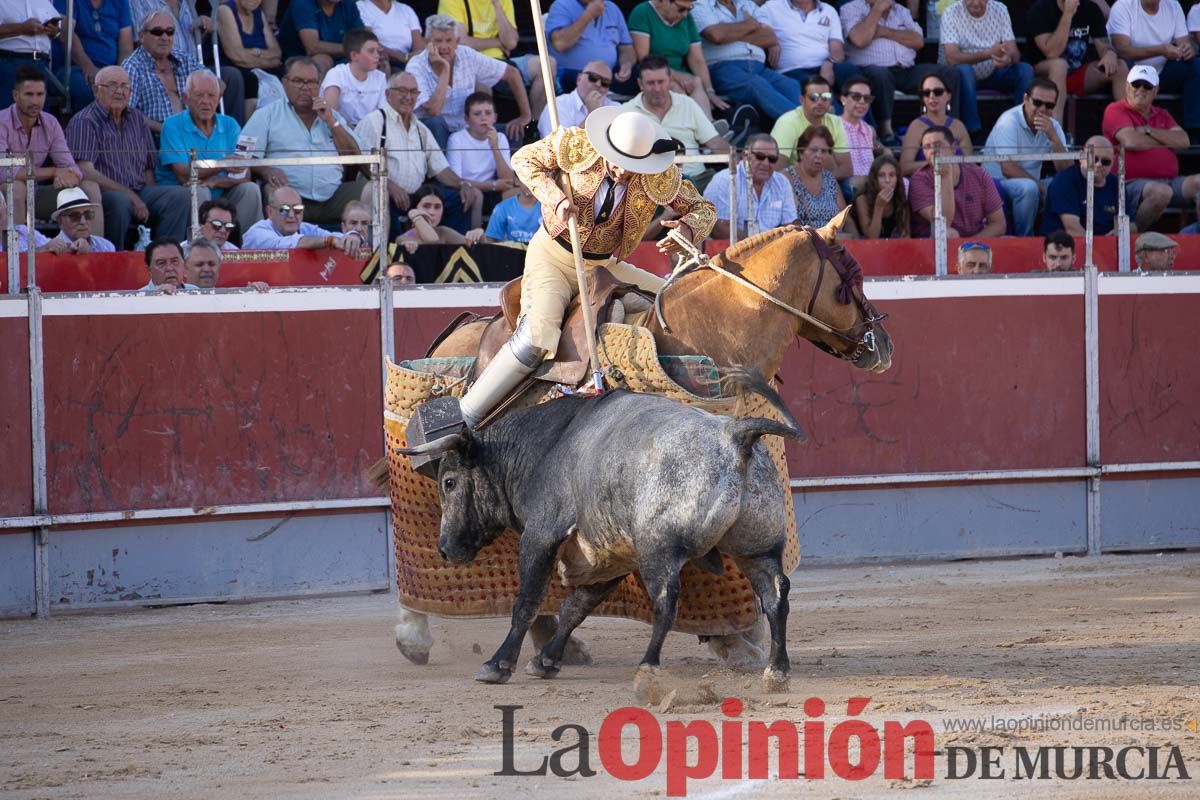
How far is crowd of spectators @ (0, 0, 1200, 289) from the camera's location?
9.41 meters

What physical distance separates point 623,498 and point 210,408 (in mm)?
4025

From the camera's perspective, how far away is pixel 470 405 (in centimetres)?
621

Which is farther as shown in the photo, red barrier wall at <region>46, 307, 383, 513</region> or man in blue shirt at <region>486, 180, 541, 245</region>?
man in blue shirt at <region>486, 180, 541, 245</region>

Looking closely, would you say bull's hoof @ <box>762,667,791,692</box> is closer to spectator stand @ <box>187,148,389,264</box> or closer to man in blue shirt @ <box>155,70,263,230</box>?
spectator stand @ <box>187,148,389,264</box>

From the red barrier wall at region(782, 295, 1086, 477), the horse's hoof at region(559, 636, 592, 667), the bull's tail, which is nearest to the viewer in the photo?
the bull's tail

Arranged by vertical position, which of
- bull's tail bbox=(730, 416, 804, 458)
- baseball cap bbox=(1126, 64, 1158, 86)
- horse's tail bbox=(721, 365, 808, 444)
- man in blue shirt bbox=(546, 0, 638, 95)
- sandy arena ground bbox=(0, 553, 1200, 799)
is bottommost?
sandy arena ground bbox=(0, 553, 1200, 799)

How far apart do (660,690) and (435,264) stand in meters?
4.54

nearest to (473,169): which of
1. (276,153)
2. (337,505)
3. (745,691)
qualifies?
(276,153)

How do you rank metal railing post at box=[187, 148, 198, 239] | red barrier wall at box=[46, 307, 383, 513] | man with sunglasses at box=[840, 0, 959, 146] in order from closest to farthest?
red barrier wall at box=[46, 307, 383, 513], metal railing post at box=[187, 148, 198, 239], man with sunglasses at box=[840, 0, 959, 146]

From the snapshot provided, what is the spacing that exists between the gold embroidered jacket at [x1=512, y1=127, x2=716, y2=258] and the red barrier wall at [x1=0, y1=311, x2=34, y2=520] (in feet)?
11.3

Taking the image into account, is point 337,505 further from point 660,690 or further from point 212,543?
point 660,690

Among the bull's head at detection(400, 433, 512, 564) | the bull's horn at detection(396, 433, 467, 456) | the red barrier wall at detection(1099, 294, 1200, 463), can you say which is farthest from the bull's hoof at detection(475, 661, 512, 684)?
the red barrier wall at detection(1099, 294, 1200, 463)

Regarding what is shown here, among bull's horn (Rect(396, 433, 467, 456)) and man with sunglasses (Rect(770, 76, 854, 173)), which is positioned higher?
man with sunglasses (Rect(770, 76, 854, 173))

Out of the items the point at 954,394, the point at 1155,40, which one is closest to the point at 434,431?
the point at 954,394
